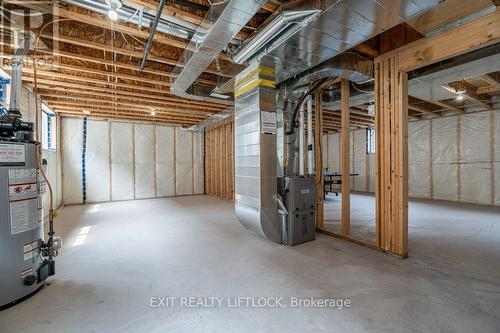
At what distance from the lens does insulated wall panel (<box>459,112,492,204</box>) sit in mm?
5719

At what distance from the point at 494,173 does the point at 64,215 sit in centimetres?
997

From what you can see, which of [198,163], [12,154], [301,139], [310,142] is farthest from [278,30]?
[198,163]

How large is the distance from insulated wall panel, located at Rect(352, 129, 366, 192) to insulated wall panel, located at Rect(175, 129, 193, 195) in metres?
6.09

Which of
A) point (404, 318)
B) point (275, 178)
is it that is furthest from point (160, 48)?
point (404, 318)

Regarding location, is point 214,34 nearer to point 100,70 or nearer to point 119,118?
point 100,70

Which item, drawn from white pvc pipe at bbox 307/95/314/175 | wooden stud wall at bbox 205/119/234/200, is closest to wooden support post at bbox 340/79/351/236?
white pvc pipe at bbox 307/95/314/175

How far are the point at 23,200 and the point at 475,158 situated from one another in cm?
856

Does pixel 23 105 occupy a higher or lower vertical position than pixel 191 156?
higher

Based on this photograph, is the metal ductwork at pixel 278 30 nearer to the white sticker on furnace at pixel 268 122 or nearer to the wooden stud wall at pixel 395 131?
the white sticker on furnace at pixel 268 122

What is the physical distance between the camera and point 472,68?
2824 mm

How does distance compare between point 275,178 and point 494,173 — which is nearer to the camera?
point 275,178

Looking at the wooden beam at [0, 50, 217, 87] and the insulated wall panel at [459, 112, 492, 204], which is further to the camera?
the insulated wall panel at [459, 112, 492, 204]

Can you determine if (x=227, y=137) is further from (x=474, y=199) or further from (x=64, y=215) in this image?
(x=474, y=199)

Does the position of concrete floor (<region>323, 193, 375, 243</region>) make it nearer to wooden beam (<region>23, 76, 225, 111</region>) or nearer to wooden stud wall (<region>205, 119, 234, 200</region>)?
wooden stud wall (<region>205, 119, 234, 200</region>)
